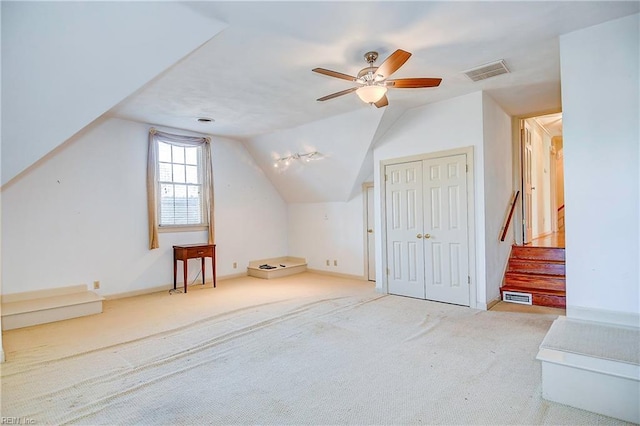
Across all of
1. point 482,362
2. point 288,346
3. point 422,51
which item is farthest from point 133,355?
point 422,51

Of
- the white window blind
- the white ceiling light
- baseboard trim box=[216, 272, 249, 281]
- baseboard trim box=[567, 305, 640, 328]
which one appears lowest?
baseboard trim box=[216, 272, 249, 281]

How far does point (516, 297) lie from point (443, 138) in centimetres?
241

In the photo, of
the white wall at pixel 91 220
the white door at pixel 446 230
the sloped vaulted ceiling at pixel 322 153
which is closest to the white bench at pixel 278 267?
the white wall at pixel 91 220

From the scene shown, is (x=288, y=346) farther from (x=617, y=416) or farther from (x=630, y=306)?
(x=630, y=306)

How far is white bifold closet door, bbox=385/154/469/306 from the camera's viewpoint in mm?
4633

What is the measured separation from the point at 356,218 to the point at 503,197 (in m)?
2.55

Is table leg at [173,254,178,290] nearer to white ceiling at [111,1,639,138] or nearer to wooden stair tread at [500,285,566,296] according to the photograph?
white ceiling at [111,1,639,138]

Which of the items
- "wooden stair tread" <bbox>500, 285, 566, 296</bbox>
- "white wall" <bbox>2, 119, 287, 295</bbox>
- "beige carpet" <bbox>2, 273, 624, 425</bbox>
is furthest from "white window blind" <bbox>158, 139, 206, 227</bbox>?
"wooden stair tread" <bbox>500, 285, 566, 296</bbox>

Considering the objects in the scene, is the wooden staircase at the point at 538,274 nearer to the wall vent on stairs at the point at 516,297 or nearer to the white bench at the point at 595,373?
the wall vent on stairs at the point at 516,297

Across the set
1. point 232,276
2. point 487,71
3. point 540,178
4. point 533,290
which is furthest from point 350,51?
point 540,178

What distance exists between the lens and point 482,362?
9.52 feet

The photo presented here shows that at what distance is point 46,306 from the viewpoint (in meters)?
4.14

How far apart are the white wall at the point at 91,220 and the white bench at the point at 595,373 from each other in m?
5.43

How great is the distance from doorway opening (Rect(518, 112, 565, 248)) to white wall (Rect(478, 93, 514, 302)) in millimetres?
817
